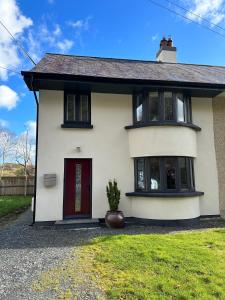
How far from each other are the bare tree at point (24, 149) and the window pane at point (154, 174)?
16.8 metres

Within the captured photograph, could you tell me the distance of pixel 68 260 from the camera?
17.0ft

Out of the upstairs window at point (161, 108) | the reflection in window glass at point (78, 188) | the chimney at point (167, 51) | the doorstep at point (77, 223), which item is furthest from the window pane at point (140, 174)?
the chimney at point (167, 51)

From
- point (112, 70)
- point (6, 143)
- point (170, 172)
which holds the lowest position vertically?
point (170, 172)

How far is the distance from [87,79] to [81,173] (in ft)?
11.9

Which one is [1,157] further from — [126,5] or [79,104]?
[126,5]

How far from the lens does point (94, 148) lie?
9.34 m

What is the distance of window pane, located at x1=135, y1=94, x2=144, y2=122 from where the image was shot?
954 centimetres

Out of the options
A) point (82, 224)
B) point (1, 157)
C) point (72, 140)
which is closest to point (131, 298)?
point (82, 224)

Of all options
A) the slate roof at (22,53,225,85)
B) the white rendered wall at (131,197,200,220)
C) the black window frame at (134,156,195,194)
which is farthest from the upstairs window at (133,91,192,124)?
the white rendered wall at (131,197,200,220)

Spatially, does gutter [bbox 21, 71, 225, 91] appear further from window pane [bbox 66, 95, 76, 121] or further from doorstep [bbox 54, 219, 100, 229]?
doorstep [bbox 54, 219, 100, 229]

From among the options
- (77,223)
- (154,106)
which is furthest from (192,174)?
(77,223)

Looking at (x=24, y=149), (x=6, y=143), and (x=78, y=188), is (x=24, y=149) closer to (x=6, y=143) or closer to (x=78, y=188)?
(x=6, y=143)

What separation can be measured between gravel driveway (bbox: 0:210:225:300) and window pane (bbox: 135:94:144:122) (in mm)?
4296

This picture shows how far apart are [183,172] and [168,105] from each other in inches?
107
